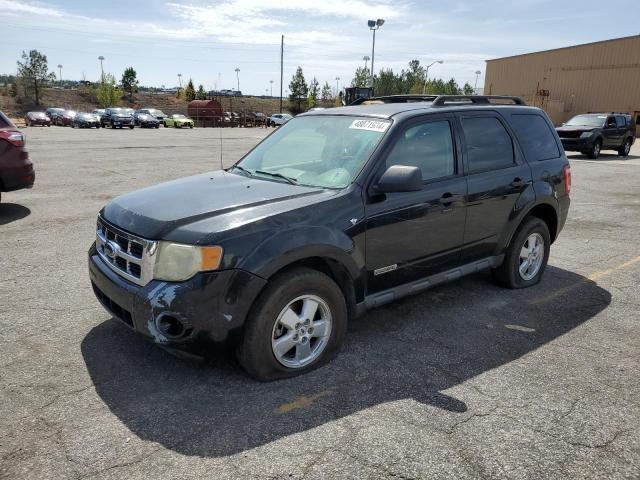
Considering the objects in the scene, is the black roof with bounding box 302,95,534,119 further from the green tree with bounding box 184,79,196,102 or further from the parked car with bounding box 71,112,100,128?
the green tree with bounding box 184,79,196,102

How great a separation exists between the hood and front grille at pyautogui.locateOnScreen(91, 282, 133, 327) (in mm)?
494

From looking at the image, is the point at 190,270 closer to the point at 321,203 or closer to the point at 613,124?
the point at 321,203

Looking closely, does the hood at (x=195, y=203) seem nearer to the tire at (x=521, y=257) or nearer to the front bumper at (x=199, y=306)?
the front bumper at (x=199, y=306)

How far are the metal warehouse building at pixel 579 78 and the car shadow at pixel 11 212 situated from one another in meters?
44.0

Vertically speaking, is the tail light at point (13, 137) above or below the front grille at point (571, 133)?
below

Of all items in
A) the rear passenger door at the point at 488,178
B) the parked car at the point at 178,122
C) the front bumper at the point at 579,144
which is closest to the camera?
the rear passenger door at the point at 488,178

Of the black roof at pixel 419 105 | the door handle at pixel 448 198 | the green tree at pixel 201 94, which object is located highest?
the green tree at pixel 201 94

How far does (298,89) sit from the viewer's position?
7400 centimetres

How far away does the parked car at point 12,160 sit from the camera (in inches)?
299

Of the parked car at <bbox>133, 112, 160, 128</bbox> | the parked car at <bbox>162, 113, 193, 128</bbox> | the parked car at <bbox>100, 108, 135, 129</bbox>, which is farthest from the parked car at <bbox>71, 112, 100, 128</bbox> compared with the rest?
the parked car at <bbox>162, 113, 193, 128</bbox>

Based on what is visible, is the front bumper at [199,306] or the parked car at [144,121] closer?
the front bumper at [199,306]

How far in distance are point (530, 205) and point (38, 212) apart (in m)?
7.17

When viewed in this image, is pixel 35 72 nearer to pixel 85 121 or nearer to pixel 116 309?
pixel 85 121

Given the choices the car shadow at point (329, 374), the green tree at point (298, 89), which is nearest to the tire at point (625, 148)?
the car shadow at point (329, 374)
